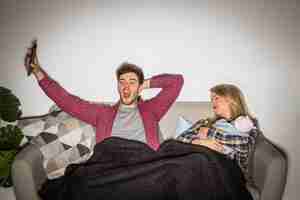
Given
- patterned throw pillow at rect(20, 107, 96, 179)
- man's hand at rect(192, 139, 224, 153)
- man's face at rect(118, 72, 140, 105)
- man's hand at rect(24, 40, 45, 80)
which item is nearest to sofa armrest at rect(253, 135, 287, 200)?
man's hand at rect(192, 139, 224, 153)

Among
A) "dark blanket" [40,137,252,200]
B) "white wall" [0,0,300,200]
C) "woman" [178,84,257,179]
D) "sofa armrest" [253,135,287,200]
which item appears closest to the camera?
"dark blanket" [40,137,252,200]

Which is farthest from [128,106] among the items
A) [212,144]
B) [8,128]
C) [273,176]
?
[273,176]

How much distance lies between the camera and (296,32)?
7.05 ft

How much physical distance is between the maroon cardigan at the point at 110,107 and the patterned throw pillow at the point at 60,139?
57 millimetres

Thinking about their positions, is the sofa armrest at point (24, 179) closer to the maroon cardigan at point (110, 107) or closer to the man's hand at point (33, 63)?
the maroon cardigan at point (110, 107)

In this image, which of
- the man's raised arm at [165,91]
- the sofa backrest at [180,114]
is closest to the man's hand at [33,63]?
the man's raised arm at [165,91]

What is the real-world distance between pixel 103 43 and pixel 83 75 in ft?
0.89

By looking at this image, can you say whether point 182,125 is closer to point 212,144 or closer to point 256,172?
point 212,144

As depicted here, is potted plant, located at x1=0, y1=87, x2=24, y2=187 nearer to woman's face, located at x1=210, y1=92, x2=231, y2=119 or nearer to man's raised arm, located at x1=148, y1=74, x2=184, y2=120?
man's raised arm, located at x1=148, y1=74, x2=184, y2=120

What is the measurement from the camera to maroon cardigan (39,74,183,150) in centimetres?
191

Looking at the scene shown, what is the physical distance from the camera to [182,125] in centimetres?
194

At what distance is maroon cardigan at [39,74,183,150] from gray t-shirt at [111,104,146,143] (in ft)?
0.09

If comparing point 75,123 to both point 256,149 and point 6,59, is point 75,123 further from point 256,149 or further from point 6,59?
point 256,149

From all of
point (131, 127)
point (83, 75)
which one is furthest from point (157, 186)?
point (83, 75)
